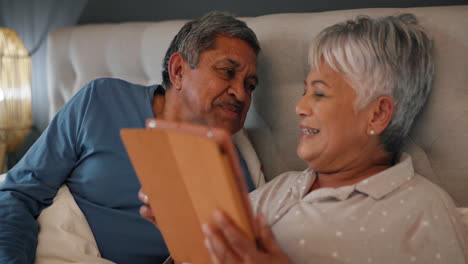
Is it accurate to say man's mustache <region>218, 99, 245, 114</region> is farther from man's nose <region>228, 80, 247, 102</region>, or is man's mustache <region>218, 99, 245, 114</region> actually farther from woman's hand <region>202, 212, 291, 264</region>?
woman's hand <region>202, 212, 291, 264</region>

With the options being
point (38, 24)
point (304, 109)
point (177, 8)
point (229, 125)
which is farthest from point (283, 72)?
point (38, 24)

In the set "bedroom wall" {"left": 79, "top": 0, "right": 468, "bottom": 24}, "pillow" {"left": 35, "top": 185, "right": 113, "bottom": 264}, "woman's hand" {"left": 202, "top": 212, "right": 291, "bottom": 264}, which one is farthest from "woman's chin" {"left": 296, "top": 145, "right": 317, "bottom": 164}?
"bedroom wall" {"left": 79, "top": 0, "right": 468, "bottom": 24}

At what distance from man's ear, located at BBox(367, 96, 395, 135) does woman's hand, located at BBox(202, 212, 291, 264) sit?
1.35 feet

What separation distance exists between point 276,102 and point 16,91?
4.39 ft

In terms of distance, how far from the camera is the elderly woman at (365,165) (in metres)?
1.01

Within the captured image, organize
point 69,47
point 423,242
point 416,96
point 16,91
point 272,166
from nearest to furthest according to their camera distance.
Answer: point 423,242
point 416,96
point 272,166
point 69,47
point 16,91

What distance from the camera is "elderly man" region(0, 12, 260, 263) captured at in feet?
4.73

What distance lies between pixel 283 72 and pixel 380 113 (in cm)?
50

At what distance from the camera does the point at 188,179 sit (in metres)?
0.85

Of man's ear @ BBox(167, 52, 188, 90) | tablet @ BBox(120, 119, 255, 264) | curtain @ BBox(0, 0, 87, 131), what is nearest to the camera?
tablet @ BBox(120, 119, 255, 264)

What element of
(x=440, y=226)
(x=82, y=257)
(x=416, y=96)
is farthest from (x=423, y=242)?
(x=82, y=257)

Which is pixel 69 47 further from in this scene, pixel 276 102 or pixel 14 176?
pixel 276 102

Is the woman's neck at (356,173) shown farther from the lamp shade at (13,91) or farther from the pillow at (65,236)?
the lamp shade at (13,91)

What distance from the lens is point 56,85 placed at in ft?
6.86
